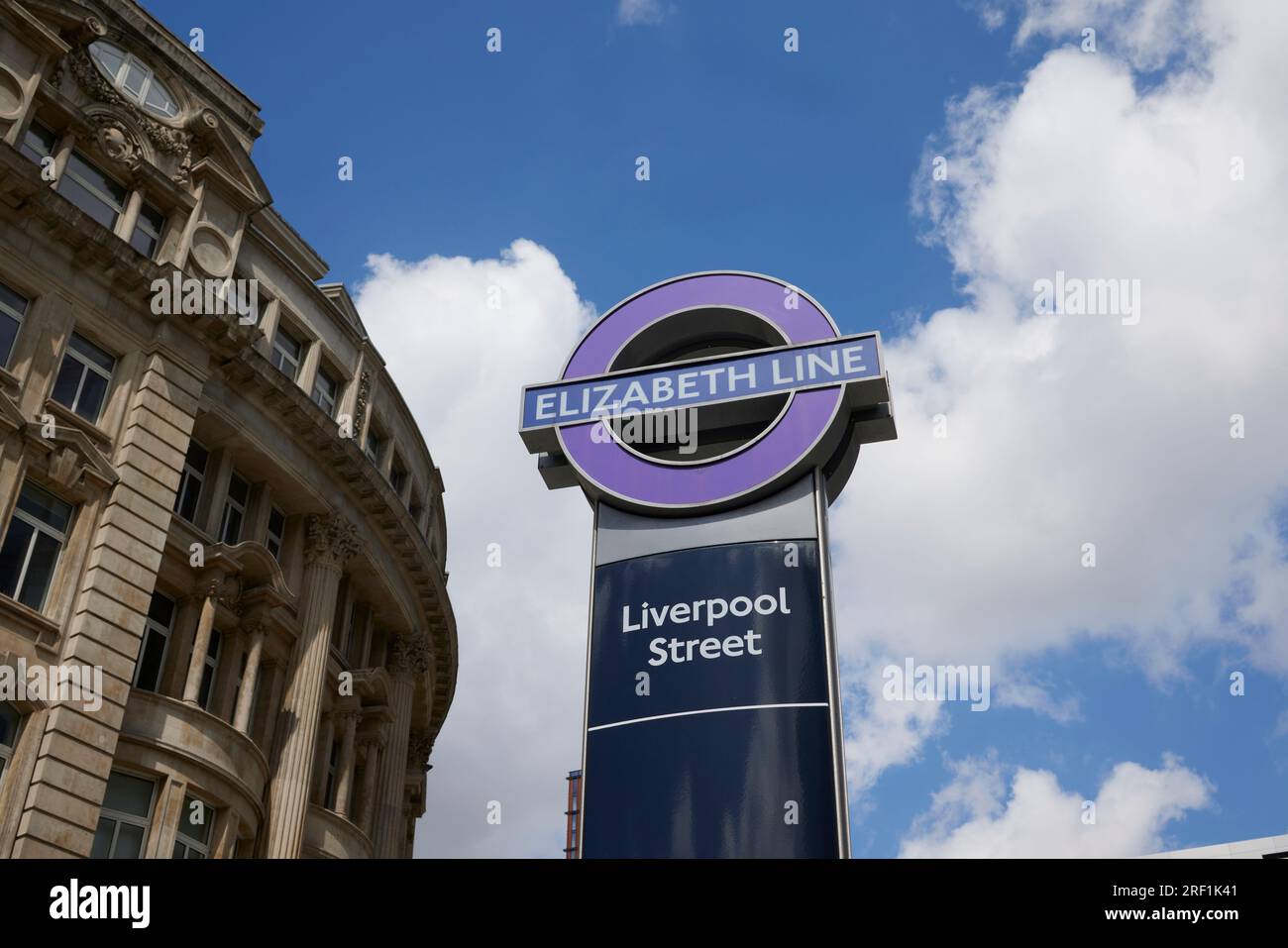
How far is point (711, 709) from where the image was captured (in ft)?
51.0

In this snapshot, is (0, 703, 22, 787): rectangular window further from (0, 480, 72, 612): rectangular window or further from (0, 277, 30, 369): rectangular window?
(0, 277, 30, 369): rectangular window

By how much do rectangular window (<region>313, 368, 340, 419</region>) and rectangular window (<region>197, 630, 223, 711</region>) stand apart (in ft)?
25.7

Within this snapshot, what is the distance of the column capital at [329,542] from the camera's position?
33375 millimetres

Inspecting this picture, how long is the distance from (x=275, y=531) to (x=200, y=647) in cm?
598

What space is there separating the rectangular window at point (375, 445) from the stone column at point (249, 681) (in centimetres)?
961

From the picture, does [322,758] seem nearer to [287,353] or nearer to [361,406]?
[361,406]

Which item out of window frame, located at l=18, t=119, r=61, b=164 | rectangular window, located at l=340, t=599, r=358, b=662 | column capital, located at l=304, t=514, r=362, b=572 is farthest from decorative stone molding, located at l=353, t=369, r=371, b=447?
window frame, located at l=18, t=119, r=61, b=164

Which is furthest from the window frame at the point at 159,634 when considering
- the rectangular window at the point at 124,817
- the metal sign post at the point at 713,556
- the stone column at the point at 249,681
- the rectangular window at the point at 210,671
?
the metal sign post at the point at 713,556

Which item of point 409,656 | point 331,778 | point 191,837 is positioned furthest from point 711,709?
point 409,656
